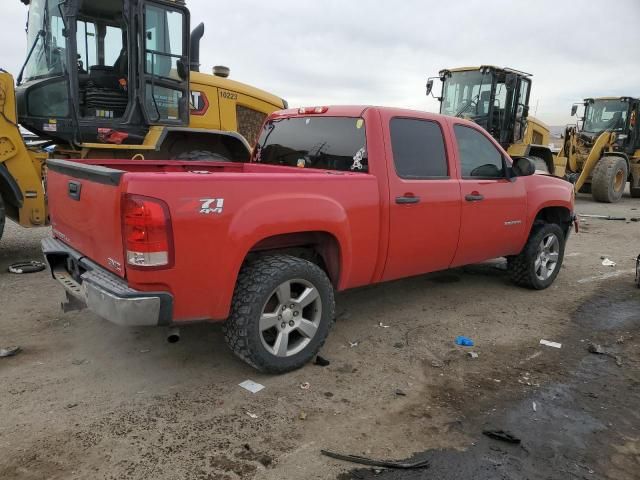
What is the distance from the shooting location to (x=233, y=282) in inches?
127

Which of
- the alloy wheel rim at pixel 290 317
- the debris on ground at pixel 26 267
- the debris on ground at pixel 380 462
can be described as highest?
the alloy wheel rim at pixel 290 317

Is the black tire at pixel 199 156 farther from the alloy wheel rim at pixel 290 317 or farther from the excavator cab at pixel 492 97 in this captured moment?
the excavator cab at pixel 492 97

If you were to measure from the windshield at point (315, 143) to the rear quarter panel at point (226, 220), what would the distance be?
1.36 feet

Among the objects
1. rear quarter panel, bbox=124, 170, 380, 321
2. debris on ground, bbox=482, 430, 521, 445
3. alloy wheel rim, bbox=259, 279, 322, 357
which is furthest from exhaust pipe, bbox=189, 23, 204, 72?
debris on ground, bbox=482, 430, 521, 445

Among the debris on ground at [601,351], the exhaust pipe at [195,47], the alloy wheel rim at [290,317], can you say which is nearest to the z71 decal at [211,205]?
the alloy wheel rim at [290,317]

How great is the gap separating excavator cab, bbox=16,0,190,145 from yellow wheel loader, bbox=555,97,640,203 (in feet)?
39.8

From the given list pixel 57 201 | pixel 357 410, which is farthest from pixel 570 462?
pixel 57 201

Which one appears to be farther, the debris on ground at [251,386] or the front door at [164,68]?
→ the front door at [164,68]

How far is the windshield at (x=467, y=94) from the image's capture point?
12836mm

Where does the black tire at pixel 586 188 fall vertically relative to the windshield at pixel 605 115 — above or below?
below

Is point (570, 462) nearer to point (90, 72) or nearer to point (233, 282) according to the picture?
point (233, 282)

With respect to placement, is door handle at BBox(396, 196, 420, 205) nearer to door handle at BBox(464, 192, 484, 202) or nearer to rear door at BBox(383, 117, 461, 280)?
rear door at BBox(383, 117, 461, 280)

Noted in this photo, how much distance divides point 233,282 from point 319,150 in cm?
173

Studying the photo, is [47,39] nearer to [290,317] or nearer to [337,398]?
[290,317]
